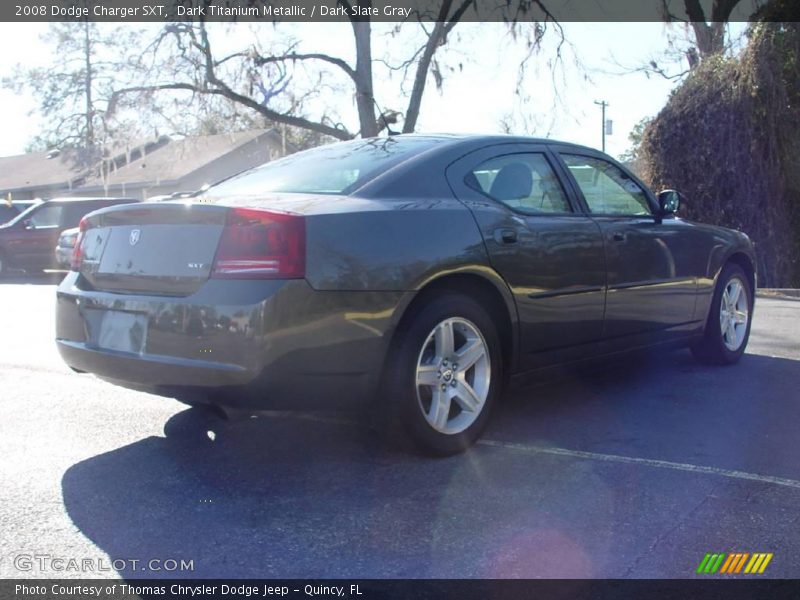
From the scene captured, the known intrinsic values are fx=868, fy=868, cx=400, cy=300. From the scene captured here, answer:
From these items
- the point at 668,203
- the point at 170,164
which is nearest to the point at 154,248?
the point at 668,203

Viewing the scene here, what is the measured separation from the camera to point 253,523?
10.9 feet

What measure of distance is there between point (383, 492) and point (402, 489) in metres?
0.09

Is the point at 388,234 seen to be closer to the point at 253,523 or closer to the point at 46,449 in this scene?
the point at 253,523

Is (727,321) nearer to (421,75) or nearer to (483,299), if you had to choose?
(483,299)

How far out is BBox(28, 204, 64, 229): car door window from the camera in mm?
17281

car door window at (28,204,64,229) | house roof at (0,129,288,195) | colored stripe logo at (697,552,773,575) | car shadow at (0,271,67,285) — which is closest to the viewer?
colored stripe logo at (697,552,773,575)

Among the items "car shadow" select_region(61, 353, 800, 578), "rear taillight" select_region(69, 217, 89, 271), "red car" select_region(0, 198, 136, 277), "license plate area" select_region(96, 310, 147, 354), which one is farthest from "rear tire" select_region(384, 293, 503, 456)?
"red car" select_region(0, 198, 136, 277)

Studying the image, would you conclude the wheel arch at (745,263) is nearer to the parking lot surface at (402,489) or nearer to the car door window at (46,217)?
the parking lot surface at (402,489)

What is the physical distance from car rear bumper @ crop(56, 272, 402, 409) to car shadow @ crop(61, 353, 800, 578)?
0.41 meters

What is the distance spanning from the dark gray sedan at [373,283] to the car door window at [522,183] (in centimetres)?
1

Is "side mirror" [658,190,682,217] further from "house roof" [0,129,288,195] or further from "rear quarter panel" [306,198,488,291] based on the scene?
"house roof" [0,129,288,195]

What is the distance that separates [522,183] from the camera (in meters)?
4.82

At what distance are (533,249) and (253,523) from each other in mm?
2090

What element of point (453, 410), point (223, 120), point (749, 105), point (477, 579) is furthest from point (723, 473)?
point (223, 120)
